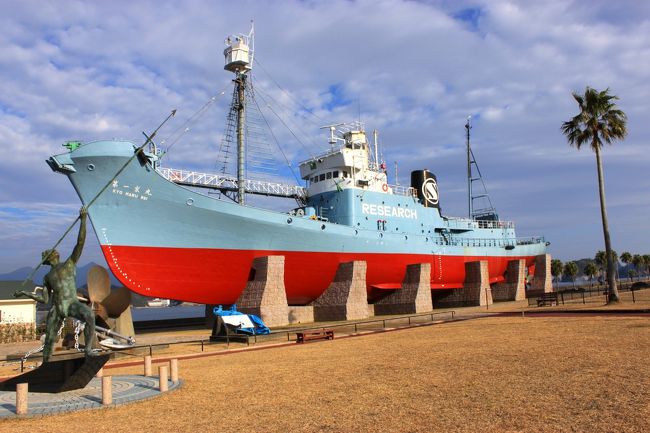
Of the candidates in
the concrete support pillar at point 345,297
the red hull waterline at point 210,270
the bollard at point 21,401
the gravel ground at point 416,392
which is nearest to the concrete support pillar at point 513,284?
the red hull waterline at point 210,270

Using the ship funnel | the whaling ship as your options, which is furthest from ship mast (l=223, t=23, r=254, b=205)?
the ship funnel

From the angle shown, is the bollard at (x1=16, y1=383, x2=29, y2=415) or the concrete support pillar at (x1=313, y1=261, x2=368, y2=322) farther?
the concrete support pillar at (x1=313, y1=261, x2=368, y2=322)

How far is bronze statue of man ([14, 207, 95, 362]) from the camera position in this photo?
11.7m

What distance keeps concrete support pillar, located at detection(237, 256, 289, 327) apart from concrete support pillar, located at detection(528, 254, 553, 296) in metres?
33.4

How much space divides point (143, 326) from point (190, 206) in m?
15.6

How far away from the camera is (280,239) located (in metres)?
30.4

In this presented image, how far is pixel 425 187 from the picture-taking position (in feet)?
151

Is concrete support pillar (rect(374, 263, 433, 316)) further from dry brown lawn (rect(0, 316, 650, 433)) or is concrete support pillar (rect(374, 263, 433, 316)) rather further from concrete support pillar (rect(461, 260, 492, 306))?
dry brown lawn (rect(0, 316, 650, 433))

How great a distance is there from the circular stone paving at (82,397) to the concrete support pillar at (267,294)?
52.1 feet

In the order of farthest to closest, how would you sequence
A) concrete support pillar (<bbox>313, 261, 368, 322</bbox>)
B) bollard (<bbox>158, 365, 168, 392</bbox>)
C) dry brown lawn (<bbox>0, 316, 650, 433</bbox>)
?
concrete support pillar (<bbox>313, 261, 368, 322</bbox>) → bollard (<bbox>158, 365, 168, 392</bbox>) → dry brown lawn (<bbox>0, 316, 650, 433</bbox>)

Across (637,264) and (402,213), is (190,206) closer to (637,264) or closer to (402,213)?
(402,213)

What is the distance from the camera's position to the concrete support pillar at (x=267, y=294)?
2838 centimetres

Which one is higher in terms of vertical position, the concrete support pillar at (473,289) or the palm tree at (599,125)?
the palm tree at (599,125)

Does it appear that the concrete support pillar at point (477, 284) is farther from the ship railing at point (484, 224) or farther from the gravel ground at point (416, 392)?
the gravel ground at point (416, 392)
